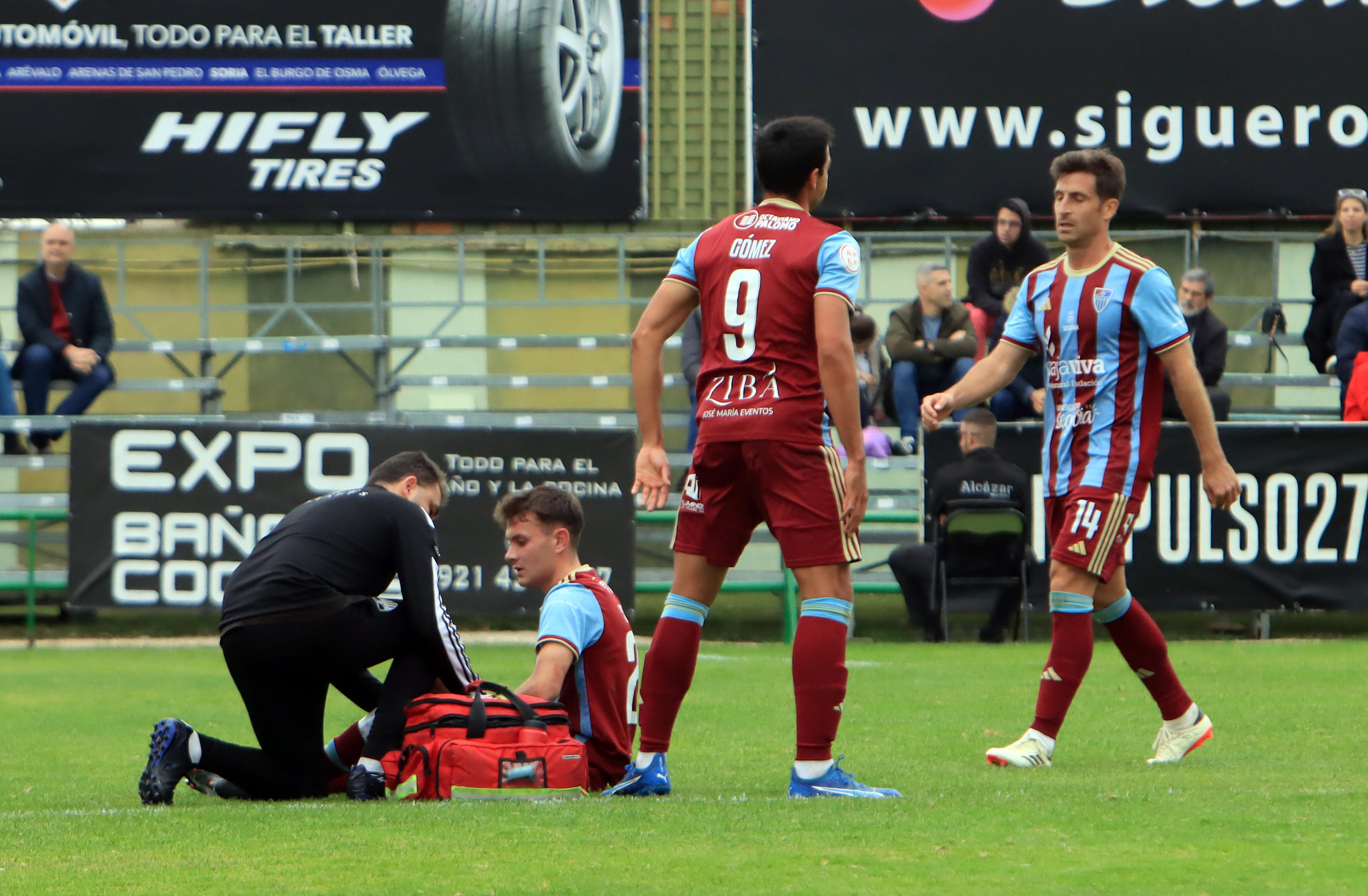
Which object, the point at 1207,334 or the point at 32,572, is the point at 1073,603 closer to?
the point at 1207,334

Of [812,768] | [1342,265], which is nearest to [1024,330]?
[812,768]

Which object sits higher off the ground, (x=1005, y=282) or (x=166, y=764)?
(x=1005, y=282)

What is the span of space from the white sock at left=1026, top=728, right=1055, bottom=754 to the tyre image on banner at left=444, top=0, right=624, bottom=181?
40.5ft

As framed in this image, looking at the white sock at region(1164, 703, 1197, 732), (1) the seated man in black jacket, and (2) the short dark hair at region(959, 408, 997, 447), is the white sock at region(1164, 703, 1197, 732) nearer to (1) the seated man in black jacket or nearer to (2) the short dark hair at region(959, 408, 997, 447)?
(1) the seated man in black jacket

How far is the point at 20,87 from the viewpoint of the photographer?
18.0m

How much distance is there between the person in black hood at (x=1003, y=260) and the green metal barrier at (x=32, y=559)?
296 inches

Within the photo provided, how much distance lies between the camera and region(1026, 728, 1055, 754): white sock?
657 cm

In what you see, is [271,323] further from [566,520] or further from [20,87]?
[566,520]

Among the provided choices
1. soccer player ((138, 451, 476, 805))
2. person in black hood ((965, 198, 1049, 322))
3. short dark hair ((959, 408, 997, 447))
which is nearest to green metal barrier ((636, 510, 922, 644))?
short dark hair ((959, 408, 997, 447))

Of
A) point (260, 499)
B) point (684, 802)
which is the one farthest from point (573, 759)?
point (260, 499)

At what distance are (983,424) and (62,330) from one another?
7704 mm

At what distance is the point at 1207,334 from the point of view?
46.9ft

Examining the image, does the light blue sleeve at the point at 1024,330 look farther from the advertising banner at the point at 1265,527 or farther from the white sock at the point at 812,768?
the advertising banner at the point at 1265,527

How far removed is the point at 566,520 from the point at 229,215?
42.8 feet
